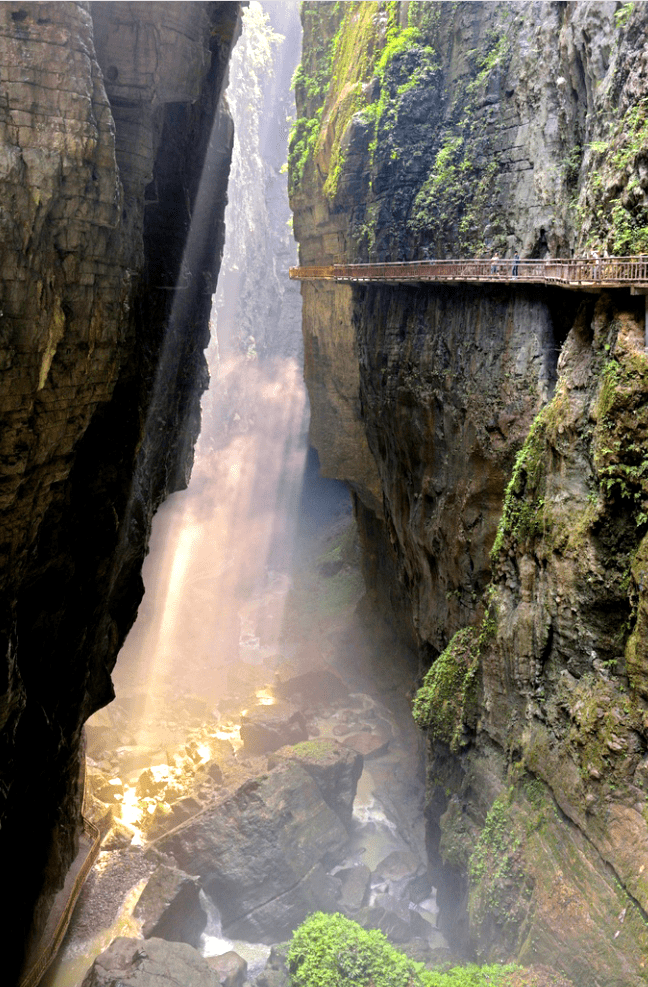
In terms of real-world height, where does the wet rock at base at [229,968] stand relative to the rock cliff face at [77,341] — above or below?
below

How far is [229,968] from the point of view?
16.1 m

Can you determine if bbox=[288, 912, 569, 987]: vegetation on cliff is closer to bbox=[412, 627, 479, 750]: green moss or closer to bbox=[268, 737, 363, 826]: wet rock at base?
bbox=[412, 627, 479, 750]: green moss

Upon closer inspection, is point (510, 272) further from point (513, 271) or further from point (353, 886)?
point (353, 886)

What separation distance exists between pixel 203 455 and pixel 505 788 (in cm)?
3727

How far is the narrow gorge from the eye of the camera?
31.9ft

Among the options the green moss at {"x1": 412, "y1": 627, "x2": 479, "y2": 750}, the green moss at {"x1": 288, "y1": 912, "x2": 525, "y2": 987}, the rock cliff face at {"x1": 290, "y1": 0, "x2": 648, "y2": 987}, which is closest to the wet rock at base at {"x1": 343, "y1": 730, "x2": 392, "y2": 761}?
the rock cliff face at {"x1": 290, "y1": 0, "x2": 648, "y2": 987}

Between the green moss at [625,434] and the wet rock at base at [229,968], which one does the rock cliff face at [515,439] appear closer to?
the green moss at [625,434]

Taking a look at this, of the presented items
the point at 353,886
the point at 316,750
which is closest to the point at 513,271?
the point at 316,750

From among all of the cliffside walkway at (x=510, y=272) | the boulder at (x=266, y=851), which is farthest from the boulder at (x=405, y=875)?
the cliffside walkway at (x=510, y=272)

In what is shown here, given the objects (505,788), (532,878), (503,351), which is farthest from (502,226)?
(532,878)

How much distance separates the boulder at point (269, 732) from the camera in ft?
79.4

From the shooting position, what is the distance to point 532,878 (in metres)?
11.4

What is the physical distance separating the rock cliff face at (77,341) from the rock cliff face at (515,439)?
543 cm

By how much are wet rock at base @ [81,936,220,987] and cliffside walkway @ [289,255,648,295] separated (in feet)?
47.1
